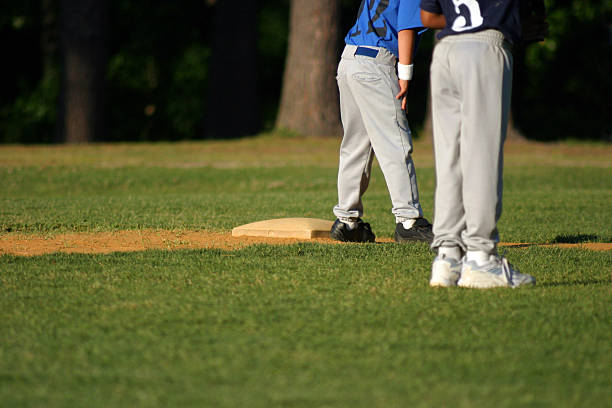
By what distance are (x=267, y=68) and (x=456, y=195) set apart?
28543 millimetres

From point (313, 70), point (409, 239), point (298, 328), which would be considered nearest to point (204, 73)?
point (313, 70)

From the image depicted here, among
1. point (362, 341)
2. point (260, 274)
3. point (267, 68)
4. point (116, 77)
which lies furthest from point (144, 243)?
point (267, 68)

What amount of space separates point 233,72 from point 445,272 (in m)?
21.2

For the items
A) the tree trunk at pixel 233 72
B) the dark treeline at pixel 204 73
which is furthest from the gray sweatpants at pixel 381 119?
the tree trunk at pixel 233 72

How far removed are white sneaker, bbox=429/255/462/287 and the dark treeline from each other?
1792 centimetres

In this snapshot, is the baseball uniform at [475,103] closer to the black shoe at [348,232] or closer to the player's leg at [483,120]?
the player's leg at [483,120]

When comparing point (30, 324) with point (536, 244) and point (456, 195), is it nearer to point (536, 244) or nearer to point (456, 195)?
point (456, 195)

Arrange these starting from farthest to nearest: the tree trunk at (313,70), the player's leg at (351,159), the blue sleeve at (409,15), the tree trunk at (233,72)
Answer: the tree trunk at (233,72) < the tree trunk at (313,70) < the player's leg at (351,159) < the blue sleeve at (409,15)

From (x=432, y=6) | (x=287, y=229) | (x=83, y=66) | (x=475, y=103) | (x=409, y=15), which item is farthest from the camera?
(x=83, y=66)

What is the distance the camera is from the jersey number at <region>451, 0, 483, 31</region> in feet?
15.5

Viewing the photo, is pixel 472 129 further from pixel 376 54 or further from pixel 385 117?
pixel 376 54

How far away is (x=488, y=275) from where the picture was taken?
189 inches

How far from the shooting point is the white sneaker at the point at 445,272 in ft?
16.0

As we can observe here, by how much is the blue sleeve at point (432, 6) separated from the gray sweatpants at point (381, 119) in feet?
5.53
